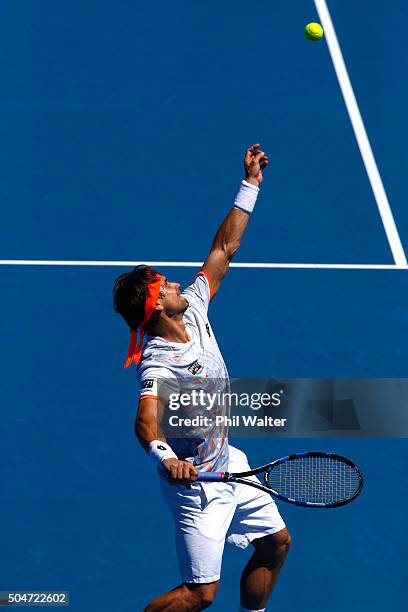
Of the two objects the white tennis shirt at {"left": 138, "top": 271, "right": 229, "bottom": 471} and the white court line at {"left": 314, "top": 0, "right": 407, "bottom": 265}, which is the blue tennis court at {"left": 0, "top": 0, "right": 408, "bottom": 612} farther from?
the white tennis shirt at {"left": 138, "top": 271, "right": 229, "bottom": 471}

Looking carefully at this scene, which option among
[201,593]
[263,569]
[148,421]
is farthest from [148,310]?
[263,569]

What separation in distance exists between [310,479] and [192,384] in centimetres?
108

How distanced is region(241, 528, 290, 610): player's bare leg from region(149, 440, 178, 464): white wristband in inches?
50.1

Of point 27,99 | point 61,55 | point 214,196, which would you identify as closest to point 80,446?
point 214,196

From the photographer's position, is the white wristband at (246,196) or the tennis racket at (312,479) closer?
the tennis racket at (312,479)

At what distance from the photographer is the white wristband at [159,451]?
26.2 ft

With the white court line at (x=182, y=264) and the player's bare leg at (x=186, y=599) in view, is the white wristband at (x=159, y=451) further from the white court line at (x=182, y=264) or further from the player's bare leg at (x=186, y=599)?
the white court line at (x=182, y=264)

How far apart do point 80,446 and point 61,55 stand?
669cm

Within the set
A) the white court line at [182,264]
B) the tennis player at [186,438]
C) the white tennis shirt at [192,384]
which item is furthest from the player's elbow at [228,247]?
the white court line at [182,264]

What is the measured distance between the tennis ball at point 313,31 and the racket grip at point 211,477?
873 cm

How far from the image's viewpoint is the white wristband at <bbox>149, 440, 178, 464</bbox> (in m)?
7.99

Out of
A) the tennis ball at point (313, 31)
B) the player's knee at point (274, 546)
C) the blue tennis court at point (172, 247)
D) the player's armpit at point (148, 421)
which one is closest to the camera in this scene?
the player's armpit at point (148, 421)

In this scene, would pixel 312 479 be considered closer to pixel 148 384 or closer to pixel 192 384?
pixel 192 384

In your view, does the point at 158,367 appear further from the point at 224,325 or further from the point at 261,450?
the point at 224,325
